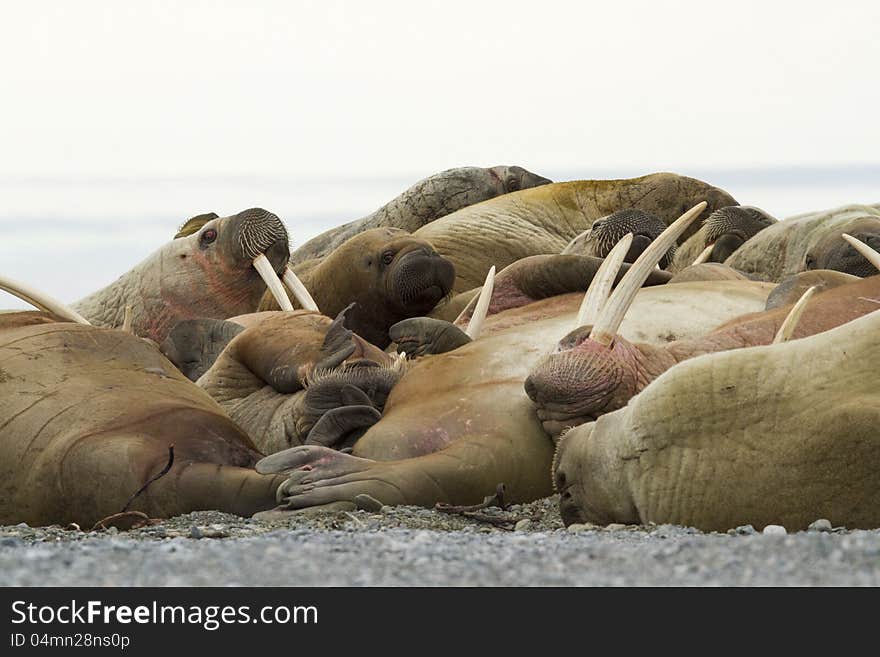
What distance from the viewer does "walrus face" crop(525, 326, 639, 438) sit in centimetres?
554

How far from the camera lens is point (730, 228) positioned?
11.3 metres

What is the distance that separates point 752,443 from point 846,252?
16.3 feet

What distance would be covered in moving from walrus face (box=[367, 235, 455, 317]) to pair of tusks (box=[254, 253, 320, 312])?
479mm

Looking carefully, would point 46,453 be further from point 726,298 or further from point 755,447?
point 726,298

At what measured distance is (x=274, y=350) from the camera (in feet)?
23.5

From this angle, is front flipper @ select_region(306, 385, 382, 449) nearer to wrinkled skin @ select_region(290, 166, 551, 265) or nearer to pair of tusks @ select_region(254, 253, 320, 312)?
pair of tusks @ select_region(254, 253, 320, 312)

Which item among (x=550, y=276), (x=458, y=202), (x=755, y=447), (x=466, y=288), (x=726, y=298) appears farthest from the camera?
(x=458, y=202)
